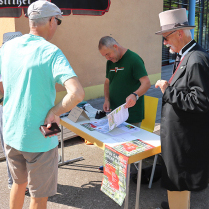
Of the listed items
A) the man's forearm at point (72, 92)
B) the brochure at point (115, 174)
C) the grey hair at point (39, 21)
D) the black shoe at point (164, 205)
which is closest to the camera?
the man's forearm at point (72, 92)

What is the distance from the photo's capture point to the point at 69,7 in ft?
20.7

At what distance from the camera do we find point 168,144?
2.09 metres

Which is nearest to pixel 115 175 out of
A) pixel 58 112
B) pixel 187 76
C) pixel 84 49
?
pixel 58 112

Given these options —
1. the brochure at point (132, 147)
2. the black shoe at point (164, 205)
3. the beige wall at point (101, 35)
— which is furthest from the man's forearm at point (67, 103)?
the beige wall at point (101, 35)

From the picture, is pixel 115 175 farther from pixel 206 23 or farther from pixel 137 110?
pixel 206 23

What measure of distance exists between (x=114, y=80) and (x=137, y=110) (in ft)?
1.51

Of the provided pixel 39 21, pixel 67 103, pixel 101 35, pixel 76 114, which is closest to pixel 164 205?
pixel 76 114

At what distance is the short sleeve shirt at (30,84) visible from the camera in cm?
165

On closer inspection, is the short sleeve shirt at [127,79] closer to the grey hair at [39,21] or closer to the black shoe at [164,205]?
the black shoe at [164,205]

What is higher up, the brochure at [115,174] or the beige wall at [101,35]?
the beige wall at [101,35]

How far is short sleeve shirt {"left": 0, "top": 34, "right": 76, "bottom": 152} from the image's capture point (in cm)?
165

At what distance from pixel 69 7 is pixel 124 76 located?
3.98 meters

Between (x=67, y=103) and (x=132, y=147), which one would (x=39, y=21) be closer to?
(x=67, y=103)

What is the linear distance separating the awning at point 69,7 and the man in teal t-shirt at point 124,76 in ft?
10.8
